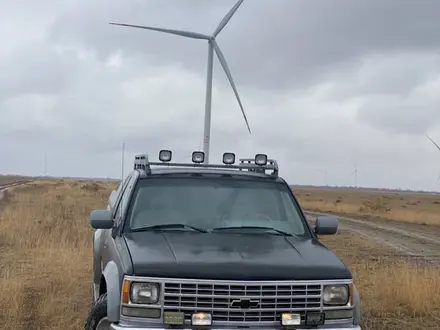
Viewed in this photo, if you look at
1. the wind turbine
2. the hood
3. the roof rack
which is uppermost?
the wind turbine

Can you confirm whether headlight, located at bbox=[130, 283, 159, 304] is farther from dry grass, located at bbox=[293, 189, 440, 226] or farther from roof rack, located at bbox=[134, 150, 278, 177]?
dry grass, located at bbox=[293, 189, 440, 226]

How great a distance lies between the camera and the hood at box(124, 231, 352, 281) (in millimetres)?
4695

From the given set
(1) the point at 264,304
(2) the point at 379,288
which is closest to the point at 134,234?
(1) the point at 264,304

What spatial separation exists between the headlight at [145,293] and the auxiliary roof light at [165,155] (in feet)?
8.04

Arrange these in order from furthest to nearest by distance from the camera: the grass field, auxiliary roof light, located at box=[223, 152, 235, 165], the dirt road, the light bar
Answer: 1. the dirt road
2. the grass field
3. auxiliary roof light, located at box=[223, 152, 235, 165]
4. the light bar

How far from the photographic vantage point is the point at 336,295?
193 inches

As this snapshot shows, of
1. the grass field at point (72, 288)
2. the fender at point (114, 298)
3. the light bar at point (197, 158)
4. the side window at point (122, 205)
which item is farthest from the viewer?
the grass field at point (72, 288)

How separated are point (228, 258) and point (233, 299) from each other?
0.33 metres

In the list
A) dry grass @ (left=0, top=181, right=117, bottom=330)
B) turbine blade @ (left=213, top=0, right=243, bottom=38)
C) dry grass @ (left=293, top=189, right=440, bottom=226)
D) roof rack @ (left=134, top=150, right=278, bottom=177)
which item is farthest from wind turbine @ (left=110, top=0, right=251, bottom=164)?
dry grass @ (left=293, top=189, right=440, bottom=226)

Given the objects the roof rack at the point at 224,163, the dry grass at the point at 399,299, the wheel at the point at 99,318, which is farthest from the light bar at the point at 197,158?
the dry grass at the point at 399,299

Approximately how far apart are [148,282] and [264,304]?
85 centimetres

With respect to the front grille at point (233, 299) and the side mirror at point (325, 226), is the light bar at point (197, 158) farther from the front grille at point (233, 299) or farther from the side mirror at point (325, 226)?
the front grille at point (233, 299)

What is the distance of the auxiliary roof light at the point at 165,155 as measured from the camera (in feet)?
22.9

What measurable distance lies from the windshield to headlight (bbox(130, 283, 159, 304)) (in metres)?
1.22
